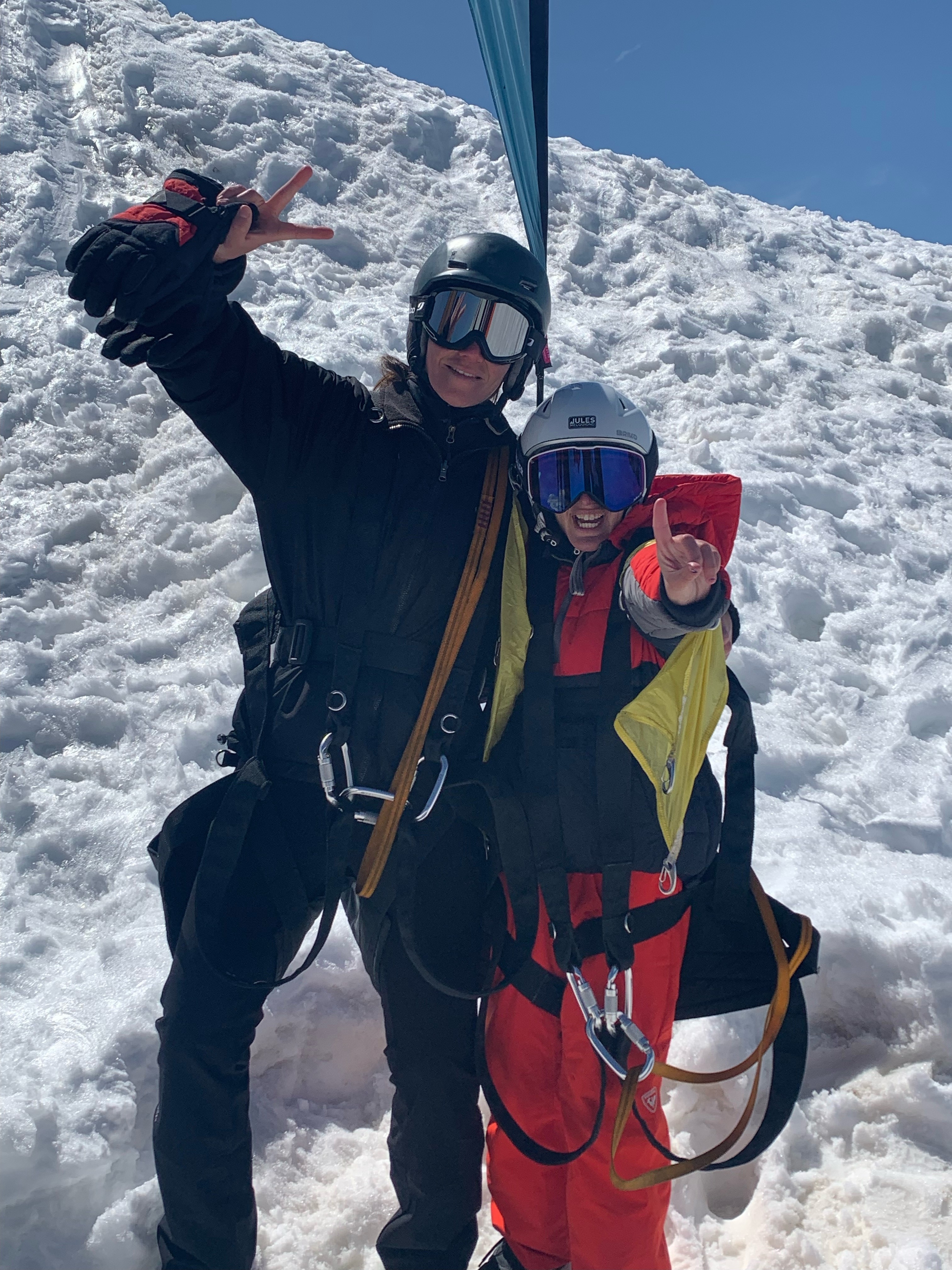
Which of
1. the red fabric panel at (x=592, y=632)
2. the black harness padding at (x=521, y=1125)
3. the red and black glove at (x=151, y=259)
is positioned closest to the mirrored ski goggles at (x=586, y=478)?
the red fabric panel at (x=592, y=632)

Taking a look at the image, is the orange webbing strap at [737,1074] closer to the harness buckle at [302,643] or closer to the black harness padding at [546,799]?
the black harness padding at [546,799]

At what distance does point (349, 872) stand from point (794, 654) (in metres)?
2.98

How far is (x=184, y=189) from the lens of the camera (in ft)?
6.33

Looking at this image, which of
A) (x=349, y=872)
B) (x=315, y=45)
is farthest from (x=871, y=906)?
(x=315, y=45)

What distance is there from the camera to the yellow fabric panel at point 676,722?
1.98m

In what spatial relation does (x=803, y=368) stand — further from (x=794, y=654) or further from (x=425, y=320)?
(x=425, y=320)

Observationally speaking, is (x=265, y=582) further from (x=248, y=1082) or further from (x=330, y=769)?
(x=248, y=1082)

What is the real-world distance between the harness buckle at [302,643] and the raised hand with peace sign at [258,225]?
0.78 metres

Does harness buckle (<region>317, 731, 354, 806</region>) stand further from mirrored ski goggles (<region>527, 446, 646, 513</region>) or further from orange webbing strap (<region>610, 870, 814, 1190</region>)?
orange webbing strap (<region>610, 870, 814, 1190</region>)

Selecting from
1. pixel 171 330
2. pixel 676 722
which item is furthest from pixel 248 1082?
pixel 171 330

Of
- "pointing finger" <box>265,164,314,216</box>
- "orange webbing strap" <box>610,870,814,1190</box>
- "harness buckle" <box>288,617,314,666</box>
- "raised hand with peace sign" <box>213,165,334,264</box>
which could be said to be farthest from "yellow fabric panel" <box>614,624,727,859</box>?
"pointing finger" <box>265,164,314,216</box>

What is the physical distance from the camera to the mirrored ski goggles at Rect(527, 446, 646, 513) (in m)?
2.19

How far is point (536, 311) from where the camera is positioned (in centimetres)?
246

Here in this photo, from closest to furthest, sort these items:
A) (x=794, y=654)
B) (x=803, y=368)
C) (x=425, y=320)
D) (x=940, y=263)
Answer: (x=425, y=320), (x=794, y=654), (x=803, y=368), (x=940, y=263)
